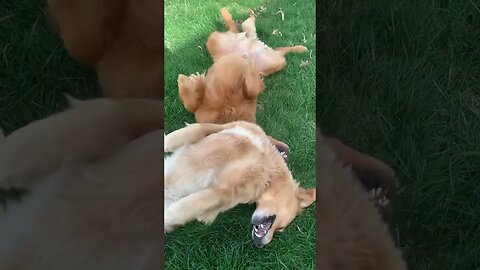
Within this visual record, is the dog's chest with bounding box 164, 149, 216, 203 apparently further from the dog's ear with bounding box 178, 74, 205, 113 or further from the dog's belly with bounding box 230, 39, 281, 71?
the dog's belly with bounding box 230, 39, 281, 71

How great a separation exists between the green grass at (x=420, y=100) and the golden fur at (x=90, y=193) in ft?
0.98

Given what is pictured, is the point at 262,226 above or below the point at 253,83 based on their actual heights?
below

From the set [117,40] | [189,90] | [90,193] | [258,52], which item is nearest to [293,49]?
[258,52]

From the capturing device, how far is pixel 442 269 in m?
1.03

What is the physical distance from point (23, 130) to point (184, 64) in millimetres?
277

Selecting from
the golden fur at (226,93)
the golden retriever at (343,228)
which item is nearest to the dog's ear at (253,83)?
the golden fur at (226,93)

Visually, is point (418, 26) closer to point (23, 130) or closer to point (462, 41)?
point (462, 41)

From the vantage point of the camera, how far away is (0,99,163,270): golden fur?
101cm

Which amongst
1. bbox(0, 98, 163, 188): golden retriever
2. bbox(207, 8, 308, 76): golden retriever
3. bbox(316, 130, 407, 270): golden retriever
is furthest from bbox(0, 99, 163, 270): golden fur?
bbox(316, 130, 407, 270): golden retriever

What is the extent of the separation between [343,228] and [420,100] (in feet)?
0.79

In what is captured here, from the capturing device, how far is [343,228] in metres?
1.04

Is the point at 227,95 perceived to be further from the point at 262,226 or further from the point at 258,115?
the point at 262,226

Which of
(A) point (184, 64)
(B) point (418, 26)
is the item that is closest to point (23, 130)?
(A) point (184, 64)

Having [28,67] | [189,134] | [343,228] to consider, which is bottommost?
[343,228]
